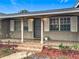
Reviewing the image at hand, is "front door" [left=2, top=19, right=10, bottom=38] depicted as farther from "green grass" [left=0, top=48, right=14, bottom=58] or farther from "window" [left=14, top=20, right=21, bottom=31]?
"green grass" [left=0, top=48, right=14, bottom=58]

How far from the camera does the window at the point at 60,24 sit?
19031 millimetres

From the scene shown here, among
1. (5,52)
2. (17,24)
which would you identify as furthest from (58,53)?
(17,24)

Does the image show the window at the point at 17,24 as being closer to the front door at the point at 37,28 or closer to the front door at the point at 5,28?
the front door at the point at 5,28

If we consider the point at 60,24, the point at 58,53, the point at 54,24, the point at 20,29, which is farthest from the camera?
the point at 20,29

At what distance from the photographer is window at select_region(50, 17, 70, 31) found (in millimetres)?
19031

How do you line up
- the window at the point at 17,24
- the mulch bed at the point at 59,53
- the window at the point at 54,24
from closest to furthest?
the mulch bed at the point at 59,53 → the window at the point at 54,24 → the window at the point at 17,24

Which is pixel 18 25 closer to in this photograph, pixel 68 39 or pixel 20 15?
pixel 20 15

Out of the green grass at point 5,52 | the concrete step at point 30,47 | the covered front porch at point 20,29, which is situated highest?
the covered front porch at point 20,29

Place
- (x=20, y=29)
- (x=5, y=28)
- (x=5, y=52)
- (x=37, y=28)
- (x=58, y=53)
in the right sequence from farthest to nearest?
(x=5, y=28) → (x=20, y=29) → (x=37, y=28) → (x=5, y=52) → (x=58, y=53)

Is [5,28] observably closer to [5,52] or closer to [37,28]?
[37,28]

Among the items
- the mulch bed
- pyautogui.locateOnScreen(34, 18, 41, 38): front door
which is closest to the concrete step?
the mulch bed

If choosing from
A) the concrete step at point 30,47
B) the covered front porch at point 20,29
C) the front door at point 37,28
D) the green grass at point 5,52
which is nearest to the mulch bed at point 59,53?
the concrete step at point 30,47

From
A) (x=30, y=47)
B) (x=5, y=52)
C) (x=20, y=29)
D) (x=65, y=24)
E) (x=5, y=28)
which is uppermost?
(x=65, y=24)

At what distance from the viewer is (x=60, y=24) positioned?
762 inches
